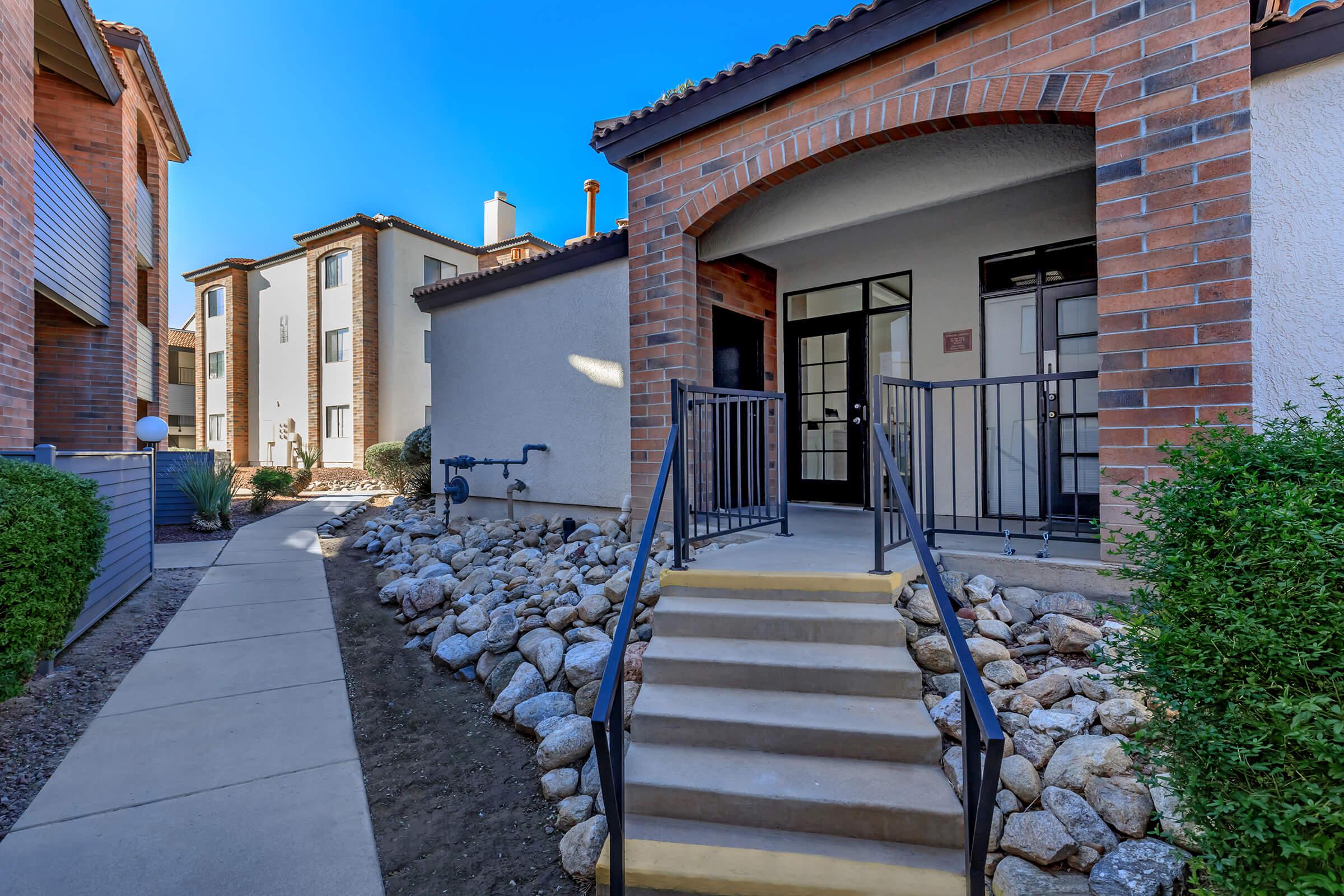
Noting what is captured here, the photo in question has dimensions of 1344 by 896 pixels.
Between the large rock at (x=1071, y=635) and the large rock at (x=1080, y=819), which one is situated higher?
the large rock at (x=1071, y=635)

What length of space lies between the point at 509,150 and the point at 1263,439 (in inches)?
702

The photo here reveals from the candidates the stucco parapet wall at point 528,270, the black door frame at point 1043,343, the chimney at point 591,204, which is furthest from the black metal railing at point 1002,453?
the chimney at point 591,204

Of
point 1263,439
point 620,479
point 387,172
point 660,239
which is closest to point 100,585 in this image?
point 620,479

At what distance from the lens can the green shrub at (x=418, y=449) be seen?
34.7ft

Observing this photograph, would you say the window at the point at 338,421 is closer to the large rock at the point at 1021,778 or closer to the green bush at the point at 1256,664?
the large rock at the point at 1021,778

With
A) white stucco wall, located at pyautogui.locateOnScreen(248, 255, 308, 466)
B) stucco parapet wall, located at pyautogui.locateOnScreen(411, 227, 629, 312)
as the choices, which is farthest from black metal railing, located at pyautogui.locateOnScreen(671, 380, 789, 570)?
white stucco wall, located at pyautogui.locateOnScreen(248, 255, 308, 466)

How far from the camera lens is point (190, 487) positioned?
332 inches

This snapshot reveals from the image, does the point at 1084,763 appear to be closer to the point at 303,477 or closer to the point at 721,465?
the point at 721,465

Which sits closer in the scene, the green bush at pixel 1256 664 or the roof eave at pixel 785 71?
the green bush at pixel 1256 664

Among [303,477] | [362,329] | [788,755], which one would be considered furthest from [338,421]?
[788,755]

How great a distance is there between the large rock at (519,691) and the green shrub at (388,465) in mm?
9576

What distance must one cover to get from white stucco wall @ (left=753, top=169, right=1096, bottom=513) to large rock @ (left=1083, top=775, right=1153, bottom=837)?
10.9ft

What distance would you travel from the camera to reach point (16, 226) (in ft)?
17.0

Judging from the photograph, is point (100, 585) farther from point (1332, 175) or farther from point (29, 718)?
point (1332, 175)
